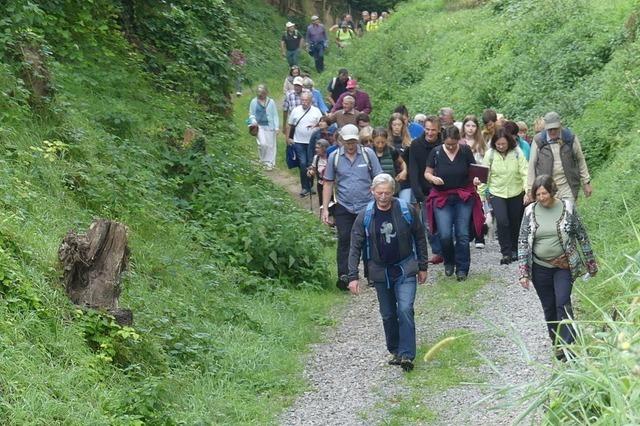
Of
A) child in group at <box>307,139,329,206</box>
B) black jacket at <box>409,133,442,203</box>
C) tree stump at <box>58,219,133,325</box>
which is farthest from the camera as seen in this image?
child in group at <box>307,139,329,206</box>

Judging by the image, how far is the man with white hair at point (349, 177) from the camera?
523 inches

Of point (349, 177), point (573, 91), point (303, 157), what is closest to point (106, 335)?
point (349, 177)

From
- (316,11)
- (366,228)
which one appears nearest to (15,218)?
(366,228)

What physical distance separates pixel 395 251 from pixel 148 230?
10.9 ft

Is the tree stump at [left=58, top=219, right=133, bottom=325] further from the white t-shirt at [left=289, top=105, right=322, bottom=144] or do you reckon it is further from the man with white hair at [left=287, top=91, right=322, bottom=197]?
the white t-shirt at [left=289, top=105, right=322, bottom=144]

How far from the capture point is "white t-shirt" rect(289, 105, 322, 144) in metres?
20.0

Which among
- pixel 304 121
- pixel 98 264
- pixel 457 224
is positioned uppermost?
pixel 98 264

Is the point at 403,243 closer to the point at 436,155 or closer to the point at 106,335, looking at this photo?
the point at 106,335

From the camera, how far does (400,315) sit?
10.5 meters

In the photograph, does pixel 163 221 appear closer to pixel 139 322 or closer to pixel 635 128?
pixel 139 322

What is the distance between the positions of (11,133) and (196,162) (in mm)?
3822

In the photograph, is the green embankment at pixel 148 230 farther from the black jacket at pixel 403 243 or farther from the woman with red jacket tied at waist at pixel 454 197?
the woman with red jacket tied at waist at pixel 454 197

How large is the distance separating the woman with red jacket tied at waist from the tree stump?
5.38 meters

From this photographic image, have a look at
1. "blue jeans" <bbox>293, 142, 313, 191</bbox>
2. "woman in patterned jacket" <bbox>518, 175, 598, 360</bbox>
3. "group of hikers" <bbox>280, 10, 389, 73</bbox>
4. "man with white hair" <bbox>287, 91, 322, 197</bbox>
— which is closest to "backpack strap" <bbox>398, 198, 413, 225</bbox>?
"woman in patterned jacket" <bbox>518, 175, 598, 360</bbox>
